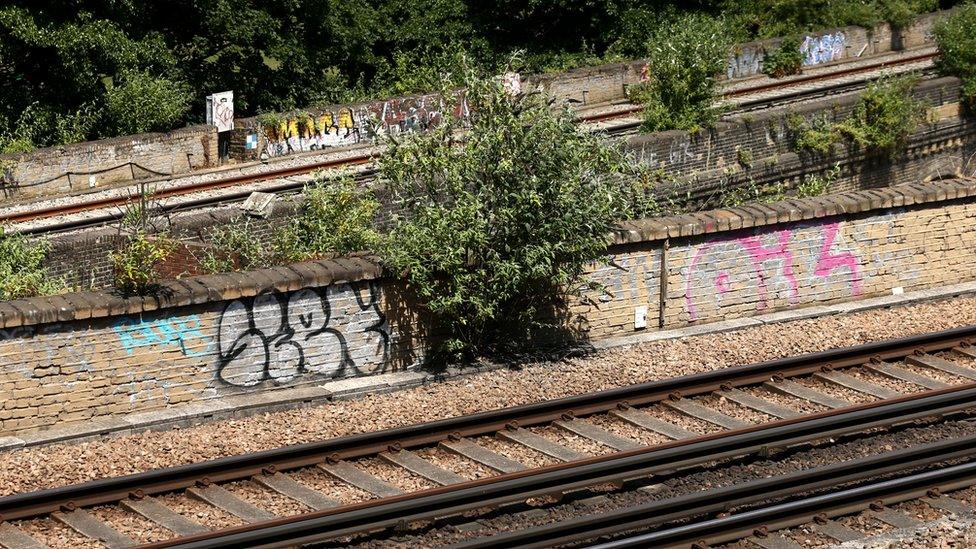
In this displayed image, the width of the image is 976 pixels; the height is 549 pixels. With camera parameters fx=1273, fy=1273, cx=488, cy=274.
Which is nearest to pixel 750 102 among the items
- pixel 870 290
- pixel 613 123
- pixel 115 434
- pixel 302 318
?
pixel 613 123

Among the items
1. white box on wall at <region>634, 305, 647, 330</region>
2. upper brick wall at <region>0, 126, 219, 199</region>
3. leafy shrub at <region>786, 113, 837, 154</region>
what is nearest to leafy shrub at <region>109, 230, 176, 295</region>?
white box on wall at <region>634, 305, 647, 330</region>

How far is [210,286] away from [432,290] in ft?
7.83

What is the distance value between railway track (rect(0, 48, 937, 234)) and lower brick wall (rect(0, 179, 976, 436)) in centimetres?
259

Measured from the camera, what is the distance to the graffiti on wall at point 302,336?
13.1m

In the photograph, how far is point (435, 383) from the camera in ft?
45.3

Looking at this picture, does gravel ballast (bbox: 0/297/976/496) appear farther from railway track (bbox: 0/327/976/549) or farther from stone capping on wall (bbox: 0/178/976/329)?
stone capping on wall (bbox: 0/178/976/329)

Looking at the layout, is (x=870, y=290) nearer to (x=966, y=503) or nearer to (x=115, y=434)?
(x=966, y=503)

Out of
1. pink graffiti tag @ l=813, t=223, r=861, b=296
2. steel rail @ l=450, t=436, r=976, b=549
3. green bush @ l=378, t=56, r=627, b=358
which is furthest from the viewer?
pink graffiti tag @ l=813, t=223, r=861, b=296

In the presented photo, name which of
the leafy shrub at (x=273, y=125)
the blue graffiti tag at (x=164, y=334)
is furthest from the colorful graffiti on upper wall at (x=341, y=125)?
the blue graffiti tag at (x=164, y=334)

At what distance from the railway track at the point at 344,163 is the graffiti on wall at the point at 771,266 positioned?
2553 mm

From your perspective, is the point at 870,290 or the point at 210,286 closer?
the point at 210,286

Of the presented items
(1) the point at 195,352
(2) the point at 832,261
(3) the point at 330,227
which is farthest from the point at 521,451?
(2) the point at 832,261

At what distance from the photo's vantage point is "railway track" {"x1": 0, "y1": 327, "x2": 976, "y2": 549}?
1023cm

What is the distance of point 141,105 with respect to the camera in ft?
92.6
